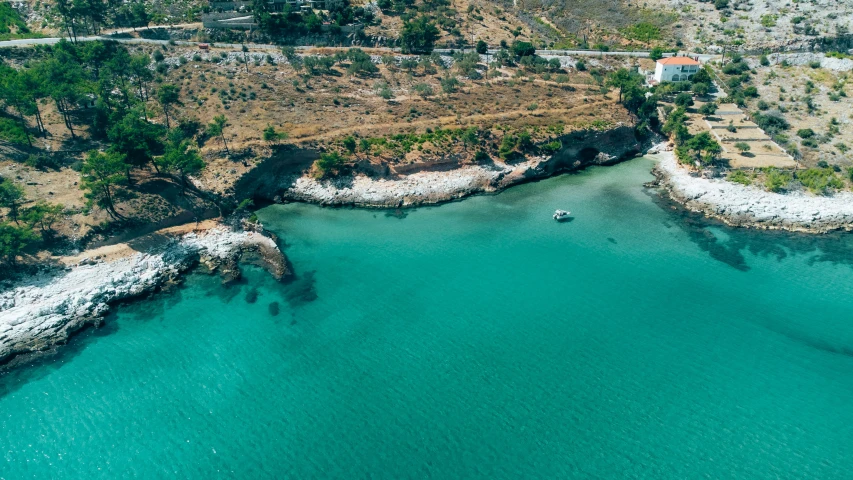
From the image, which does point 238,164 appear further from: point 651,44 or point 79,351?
point 651,44

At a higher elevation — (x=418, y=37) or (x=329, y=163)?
(x=418, y=37)

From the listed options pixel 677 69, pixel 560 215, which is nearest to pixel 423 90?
pixel 560 215

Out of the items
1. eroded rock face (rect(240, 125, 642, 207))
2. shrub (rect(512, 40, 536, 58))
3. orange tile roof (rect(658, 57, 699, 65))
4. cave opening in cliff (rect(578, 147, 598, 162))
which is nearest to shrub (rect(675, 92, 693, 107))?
orange tile roof (rect(658, 57, 699, 65))

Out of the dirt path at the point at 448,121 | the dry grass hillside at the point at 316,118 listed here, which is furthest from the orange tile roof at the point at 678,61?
the dirt path at the point at 448,121

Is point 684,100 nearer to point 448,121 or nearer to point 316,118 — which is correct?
point 448,121

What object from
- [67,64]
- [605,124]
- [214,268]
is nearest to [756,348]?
[605,124]

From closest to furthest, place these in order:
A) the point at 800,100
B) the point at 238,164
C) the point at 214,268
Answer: the point at 214,268
the point at 238,164
the point at 800,100

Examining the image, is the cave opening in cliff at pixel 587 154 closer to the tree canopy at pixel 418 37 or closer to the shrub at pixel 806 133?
the shrub at pixel 806 133
